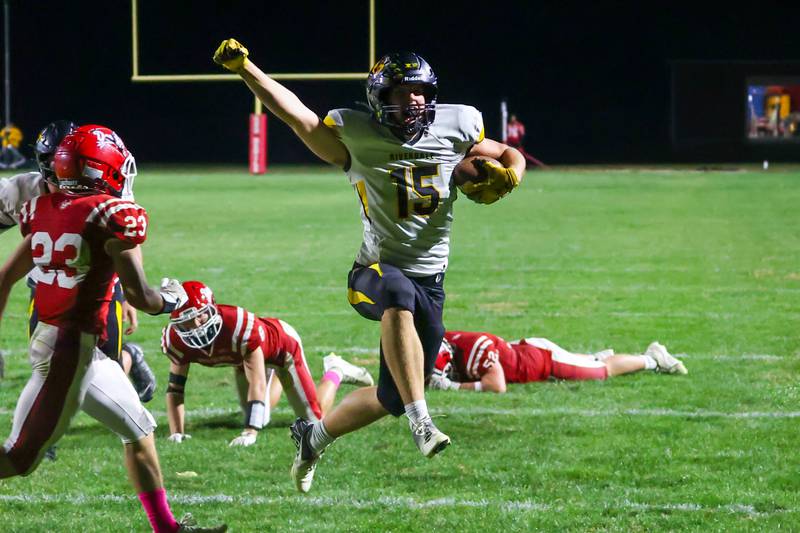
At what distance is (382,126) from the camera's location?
14.2 feet

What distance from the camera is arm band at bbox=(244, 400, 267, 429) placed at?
5.54 m

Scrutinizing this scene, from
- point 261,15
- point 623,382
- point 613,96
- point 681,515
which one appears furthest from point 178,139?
point 681,515

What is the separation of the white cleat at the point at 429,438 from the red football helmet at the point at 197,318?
5.36ft

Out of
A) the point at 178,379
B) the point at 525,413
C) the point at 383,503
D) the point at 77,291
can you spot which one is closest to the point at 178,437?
the point at 178,379

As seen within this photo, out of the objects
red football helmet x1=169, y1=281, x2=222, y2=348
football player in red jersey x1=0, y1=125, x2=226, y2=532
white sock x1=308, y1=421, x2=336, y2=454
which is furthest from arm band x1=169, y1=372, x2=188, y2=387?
football player in red jersey x1=0, y1=125, x2=226, y2=532

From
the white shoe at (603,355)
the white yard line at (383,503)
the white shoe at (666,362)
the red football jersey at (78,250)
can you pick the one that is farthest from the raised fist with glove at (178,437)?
the white shoe at (666,362)

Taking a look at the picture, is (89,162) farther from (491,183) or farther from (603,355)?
(603,355)

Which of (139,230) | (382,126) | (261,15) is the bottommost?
(139,230)

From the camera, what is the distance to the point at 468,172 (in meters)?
4.33

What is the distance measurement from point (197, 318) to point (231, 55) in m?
1.76

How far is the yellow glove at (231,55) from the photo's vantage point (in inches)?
156

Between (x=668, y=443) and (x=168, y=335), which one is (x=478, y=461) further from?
(x=168, y=335)

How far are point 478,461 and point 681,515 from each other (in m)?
1.05

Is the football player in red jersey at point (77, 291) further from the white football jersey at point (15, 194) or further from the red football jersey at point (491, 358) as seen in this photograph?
the red football jersey at point (491, 358)
